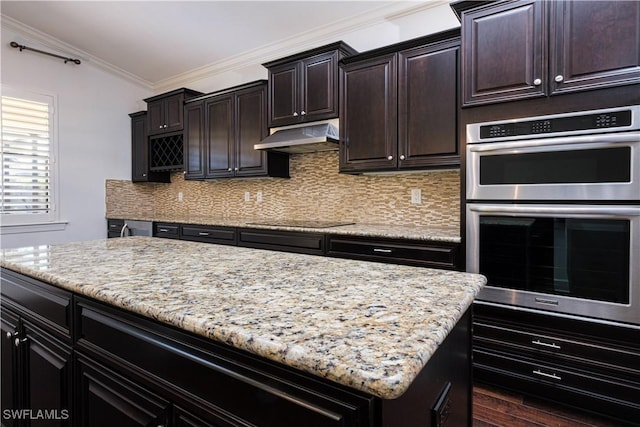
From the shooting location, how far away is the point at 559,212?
5.94ft

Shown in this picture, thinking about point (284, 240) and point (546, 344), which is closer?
point (546, 344)

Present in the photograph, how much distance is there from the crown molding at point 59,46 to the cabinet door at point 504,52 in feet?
15.3

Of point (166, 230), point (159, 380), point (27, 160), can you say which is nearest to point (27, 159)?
point (27, 160)

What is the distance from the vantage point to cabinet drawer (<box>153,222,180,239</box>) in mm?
3850

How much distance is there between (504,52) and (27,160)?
4.97m

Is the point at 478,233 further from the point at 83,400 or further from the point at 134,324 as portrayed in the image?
the point at 83,400

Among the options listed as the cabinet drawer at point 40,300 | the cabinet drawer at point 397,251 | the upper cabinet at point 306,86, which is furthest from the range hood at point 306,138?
the cabinet drawer at point 40,300

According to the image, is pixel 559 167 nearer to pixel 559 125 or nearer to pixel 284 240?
pixel 559 125

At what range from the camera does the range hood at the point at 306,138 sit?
2.90 meters

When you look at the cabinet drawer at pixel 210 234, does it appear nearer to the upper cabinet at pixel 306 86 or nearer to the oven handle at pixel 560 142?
the upper cabinet at pixel 306 86

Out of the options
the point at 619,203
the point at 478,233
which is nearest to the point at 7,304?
the point at 478,233

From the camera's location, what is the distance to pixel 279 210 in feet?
13.0

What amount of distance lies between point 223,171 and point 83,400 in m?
3.04

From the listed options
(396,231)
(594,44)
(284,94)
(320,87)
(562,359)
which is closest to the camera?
(594,44)
